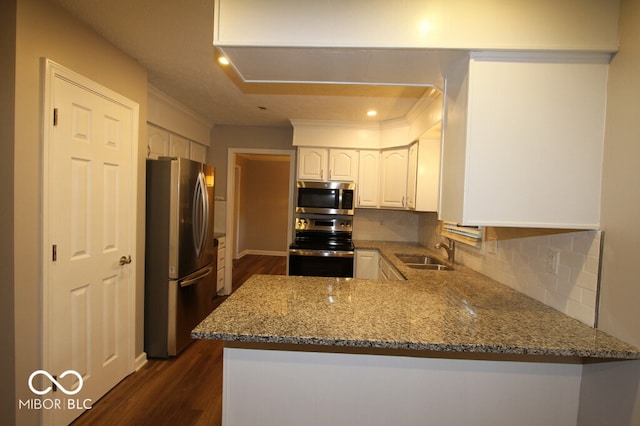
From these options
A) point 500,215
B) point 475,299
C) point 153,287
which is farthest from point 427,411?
point 153,287

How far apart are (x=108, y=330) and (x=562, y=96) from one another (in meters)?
2.90

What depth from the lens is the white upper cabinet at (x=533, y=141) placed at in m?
1.14

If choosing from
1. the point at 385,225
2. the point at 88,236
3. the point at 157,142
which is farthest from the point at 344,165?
the point at 88,236

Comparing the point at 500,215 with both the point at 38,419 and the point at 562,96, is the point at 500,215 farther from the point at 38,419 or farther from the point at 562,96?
the point at 38,419

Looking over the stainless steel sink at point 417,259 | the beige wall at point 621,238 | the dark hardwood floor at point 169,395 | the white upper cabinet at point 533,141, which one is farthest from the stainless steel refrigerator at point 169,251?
the beige wall at point 621,238

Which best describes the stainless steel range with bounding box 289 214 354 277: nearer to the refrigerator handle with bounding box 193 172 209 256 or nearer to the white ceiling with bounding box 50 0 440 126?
the refrigerator handle with bounding box 193 172 209 256

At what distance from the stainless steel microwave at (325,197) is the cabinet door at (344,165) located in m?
0.10

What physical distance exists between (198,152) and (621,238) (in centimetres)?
394

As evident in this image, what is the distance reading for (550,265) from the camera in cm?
143

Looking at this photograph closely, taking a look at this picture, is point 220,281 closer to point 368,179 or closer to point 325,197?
point 325,197

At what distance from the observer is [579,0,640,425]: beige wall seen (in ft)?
3.34

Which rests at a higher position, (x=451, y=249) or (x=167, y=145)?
(x=167, y=145)

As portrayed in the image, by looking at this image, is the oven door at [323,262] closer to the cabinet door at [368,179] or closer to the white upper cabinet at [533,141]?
the cabinet door at [368,179]

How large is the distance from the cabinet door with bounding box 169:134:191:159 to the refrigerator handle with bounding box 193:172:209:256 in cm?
76
